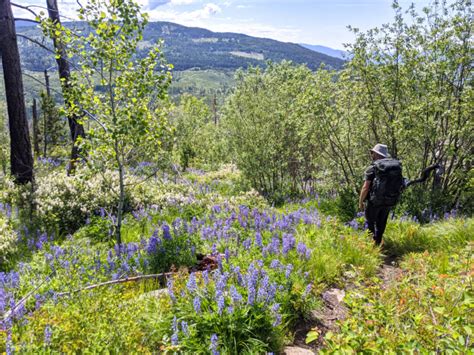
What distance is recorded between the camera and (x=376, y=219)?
6.88m

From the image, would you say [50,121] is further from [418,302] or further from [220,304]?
[418,302]

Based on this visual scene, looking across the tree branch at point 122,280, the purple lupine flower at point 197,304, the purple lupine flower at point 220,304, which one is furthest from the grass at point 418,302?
the tree branch at point 122,280

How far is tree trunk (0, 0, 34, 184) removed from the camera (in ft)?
27.8

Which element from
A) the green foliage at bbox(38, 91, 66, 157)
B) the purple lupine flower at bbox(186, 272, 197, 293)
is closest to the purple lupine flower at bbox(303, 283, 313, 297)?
the purple lupine flower at bbox(186, 272, 197, 293)

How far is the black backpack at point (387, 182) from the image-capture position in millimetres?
6270

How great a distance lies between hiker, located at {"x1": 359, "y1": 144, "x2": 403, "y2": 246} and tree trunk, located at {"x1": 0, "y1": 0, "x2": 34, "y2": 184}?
333 inches

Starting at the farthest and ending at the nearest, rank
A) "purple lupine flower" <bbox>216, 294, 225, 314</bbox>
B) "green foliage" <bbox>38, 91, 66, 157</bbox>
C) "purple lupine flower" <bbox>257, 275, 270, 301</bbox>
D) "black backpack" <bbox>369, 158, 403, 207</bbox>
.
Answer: "green foliage" <bbox>38, 91, 66, 157</bbox> < "black backpack" <bbox>369, 158, 403, 207</bbox> < "purple lupine flower" <bbox>257, 275, 270, 301</bbox> < "purple lupine flower" <bbox>216, 294, 225, 314</bbox>

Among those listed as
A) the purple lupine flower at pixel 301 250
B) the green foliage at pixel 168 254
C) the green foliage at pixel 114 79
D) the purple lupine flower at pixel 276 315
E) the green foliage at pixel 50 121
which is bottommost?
the green foliage at pixel 50 121

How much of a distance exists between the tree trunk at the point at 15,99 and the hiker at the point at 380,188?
8.45 meters

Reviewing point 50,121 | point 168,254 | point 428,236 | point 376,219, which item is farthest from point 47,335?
point 50,121

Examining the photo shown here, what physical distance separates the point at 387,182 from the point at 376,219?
37.9 inches

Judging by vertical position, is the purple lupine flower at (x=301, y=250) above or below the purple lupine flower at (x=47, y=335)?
below

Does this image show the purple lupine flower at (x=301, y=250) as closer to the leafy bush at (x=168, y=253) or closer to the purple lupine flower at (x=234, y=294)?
the leafy bush at (x=168, y=253)

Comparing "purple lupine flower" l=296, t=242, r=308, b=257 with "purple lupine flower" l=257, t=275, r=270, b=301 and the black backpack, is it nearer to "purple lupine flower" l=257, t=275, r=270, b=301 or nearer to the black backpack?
"purple lupine flower" l=257, t=275, r=270, b=301
